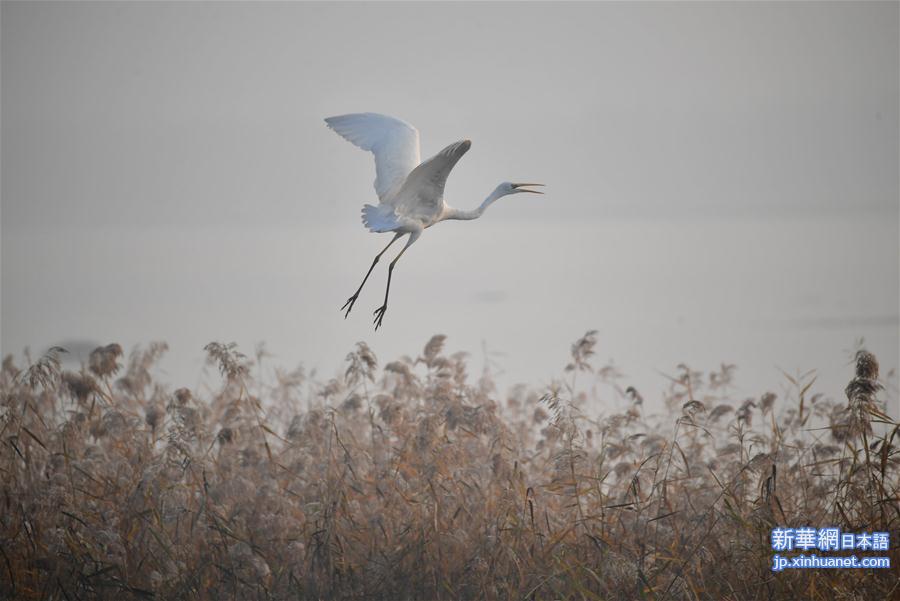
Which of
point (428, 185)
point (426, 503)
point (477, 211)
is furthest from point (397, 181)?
point (426, 503)

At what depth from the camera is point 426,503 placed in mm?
5641

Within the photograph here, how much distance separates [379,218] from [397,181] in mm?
560

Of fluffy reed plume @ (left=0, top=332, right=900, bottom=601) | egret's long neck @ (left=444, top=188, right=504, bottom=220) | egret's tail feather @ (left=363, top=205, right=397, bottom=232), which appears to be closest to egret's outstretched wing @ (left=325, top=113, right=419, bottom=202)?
egret's tail feather @ (left=363, top=205, right=397, bottom=232)

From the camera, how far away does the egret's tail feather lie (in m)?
7.47

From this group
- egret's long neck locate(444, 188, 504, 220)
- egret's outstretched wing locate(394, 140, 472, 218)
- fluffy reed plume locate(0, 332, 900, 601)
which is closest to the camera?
fluffy reed plume locate(0, 332, 900, 601)

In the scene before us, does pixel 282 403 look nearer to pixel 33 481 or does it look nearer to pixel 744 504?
pixel 33 481

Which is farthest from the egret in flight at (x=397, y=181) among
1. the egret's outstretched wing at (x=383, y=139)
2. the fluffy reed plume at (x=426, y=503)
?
the fluffy reed plume at (x=426, y=503)

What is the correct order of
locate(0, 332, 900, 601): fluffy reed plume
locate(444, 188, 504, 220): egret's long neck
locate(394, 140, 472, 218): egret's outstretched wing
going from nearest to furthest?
locate(0, 332, 900, 601): fluffy reed plume → locate(394, 140, 472, 218): egret's outstretched wing → locate(444, 188, 504, 220): egret's long neck

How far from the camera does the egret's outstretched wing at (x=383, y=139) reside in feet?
26.6

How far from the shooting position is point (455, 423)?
18.8ft

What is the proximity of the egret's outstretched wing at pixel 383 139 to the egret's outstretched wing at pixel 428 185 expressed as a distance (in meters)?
0.32

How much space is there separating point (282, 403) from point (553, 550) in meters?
2.85

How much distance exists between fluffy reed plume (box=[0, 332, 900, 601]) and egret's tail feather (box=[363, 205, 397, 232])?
1.44 m

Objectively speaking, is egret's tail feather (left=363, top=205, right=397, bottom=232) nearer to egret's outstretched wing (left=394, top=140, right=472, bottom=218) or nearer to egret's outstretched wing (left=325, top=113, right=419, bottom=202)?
egret's outstretched wing (left=394, top=140, right=472, bottom=218)
